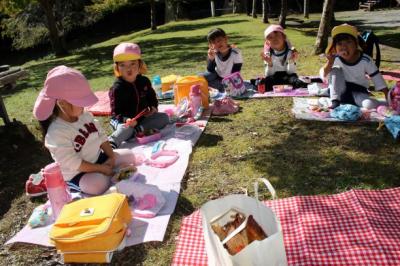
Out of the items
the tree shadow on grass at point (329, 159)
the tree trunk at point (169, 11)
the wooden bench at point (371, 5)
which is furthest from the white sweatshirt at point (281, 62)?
the tree trunk at point (169, 11)

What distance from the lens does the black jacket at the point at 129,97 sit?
5141 mm

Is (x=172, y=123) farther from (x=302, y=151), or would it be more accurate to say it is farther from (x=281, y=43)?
(x=281, y=43)

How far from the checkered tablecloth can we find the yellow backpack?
0.50 meters

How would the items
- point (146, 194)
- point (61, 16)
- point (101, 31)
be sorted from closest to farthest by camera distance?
point (146, 194)
point (61, 16)
point (101, 31)

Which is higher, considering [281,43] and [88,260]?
[281,43]

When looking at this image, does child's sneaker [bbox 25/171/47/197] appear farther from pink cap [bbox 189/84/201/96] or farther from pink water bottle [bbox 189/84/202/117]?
pink cap [bbox 189/84/201/96]

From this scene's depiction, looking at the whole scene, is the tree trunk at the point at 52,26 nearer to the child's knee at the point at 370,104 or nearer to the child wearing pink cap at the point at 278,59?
the child wearing pink cap at the point at 278,59

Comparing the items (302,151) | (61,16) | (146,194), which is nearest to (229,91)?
(302,151)

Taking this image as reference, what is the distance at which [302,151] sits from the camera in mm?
4340

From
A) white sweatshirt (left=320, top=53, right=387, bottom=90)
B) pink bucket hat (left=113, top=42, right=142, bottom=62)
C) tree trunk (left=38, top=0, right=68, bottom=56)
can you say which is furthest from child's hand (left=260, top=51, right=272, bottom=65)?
tree trunk (left=38, top=0, right=68, bottom=56)

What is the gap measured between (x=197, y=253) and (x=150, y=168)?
1.62 metres

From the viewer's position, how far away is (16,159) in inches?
202

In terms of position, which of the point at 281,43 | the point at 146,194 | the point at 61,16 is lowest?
the point at 146,194

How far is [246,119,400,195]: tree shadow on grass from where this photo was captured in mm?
3629
